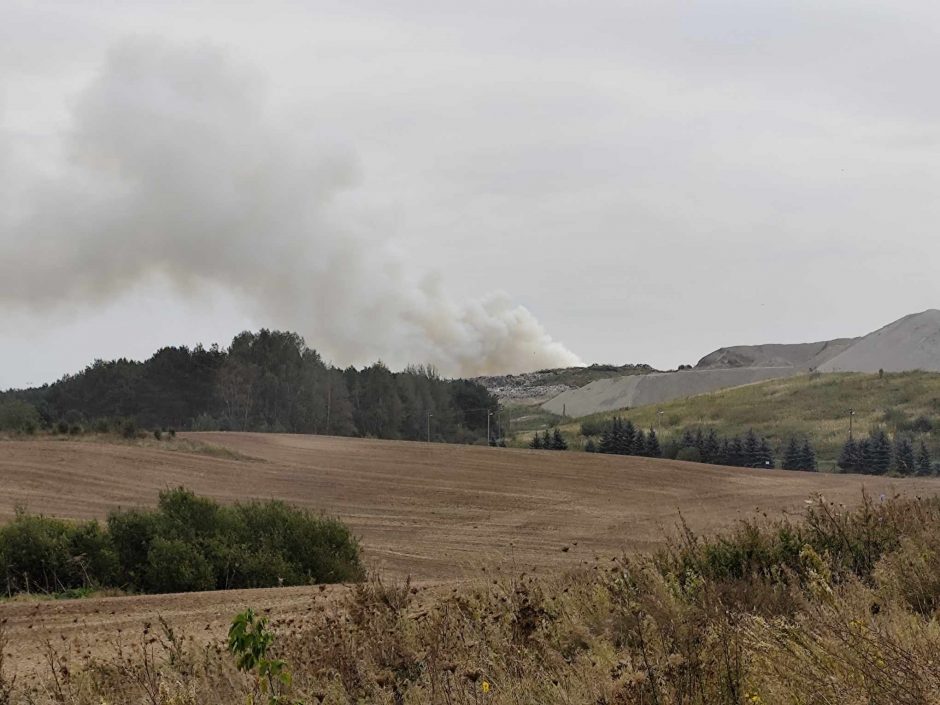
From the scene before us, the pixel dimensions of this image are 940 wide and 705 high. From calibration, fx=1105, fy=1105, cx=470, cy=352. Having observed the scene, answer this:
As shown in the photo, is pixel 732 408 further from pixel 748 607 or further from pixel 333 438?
pixel 748 607

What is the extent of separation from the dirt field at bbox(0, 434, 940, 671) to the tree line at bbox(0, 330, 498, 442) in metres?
25.1

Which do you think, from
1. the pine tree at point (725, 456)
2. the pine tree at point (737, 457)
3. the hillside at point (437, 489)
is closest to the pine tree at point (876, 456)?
the hillside at point (437, 489)

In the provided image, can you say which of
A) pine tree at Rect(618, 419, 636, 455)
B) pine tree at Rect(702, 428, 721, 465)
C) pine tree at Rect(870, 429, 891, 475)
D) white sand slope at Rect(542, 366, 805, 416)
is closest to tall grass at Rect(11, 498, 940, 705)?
pine tree at Rect(870, 429, 891, 475)

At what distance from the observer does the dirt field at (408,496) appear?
54.2ft

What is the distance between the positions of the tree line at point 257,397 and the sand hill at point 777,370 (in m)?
49.2

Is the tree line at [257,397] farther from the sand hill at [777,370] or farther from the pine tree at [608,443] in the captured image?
the sand hill at [777,370]

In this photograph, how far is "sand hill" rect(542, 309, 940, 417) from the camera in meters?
136

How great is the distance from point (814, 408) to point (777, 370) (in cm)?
6314

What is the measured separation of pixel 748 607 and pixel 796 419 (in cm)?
8904

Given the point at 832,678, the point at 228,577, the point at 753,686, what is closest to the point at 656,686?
the point at 753,686

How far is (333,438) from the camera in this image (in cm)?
7356

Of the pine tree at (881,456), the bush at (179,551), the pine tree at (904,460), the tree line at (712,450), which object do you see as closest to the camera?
the bush at (179,551)

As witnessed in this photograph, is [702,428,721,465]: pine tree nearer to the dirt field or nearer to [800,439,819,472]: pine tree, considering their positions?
[800,439,819,472]: pine tree

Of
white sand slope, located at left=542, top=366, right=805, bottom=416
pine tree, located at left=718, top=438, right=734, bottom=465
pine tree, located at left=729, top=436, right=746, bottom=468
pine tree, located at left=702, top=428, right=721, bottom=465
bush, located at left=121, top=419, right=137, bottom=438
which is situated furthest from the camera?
white sand slope, located at left=542, top=366, right=805, bottom=416
